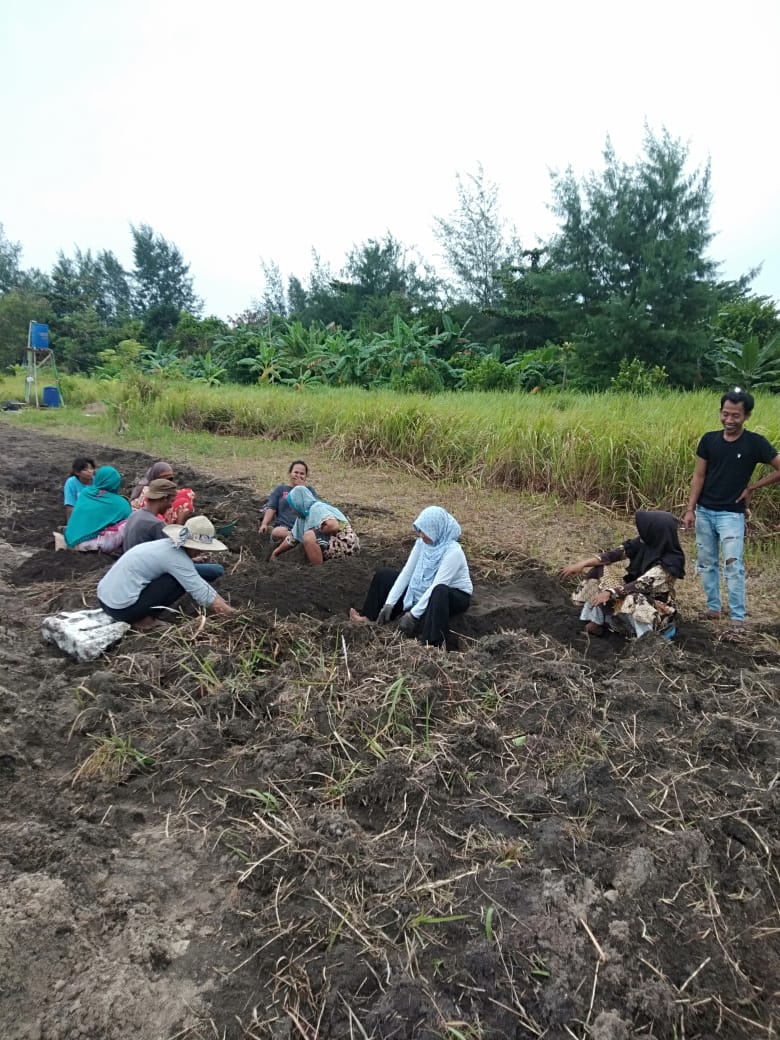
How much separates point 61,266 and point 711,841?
172ft

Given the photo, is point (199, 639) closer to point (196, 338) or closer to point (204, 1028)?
point (204, 1028)

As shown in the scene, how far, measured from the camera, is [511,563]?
5.44m

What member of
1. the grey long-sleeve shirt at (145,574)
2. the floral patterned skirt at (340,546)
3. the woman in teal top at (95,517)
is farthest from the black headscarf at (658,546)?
the woman in teal top at (95,517)

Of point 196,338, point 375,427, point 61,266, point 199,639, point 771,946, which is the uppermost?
point 61,266

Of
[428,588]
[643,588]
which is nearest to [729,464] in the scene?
[643,588]

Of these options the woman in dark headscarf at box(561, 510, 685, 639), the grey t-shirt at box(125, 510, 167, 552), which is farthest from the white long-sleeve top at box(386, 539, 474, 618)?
the grey t-shirt at box(125, 510, 167, 552)

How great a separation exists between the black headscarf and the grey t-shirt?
9.52ft

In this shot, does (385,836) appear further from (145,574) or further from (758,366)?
(758,366)

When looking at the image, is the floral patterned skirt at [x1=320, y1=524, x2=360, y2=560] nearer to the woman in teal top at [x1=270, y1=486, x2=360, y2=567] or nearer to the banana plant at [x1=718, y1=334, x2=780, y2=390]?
the woman in teal top at [x1=270, y1=486, x2=360, y2=567]

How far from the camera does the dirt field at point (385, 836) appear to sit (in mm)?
1822

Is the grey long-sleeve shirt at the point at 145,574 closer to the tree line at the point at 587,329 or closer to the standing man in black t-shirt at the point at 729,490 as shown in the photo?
the standing man in black t-shirt at the point at 729,490

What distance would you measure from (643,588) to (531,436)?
13.2 ft

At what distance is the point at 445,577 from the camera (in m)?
4.03

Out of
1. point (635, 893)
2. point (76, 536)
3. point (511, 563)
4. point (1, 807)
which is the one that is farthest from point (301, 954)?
point (76, 536)
